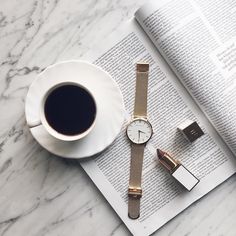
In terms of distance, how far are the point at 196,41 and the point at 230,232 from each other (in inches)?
13.1

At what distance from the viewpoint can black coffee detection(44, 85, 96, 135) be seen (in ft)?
2.59

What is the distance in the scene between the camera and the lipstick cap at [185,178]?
0.86m

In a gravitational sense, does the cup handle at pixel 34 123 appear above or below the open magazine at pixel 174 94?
above

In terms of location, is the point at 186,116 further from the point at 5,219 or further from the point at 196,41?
the point at 5,219

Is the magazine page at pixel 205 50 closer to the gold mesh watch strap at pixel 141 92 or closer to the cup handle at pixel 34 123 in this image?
the gold mesh watch strap at pixel 141 92

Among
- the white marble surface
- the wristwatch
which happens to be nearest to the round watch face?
the wristwatch

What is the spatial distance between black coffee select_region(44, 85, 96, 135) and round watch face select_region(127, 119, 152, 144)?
9 cm

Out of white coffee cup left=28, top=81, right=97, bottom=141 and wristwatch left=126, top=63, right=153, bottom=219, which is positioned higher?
white coffee cup left=28, top=81, right=97, bottom=141

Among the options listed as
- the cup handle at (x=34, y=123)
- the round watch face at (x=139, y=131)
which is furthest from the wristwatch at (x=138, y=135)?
the cup handle at (x=34, y=123)

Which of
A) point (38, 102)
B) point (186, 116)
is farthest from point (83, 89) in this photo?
point (186, 116)

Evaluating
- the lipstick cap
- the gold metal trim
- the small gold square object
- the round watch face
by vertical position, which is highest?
the round watch face

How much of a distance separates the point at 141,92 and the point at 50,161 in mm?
→ 195

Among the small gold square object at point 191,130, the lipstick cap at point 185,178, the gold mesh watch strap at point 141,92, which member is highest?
the gold mesh watch strap at point 141,92

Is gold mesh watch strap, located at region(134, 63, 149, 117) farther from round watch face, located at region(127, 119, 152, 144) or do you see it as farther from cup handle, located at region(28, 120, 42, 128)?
cup handle, located at region(28, 120, 42, 128)
